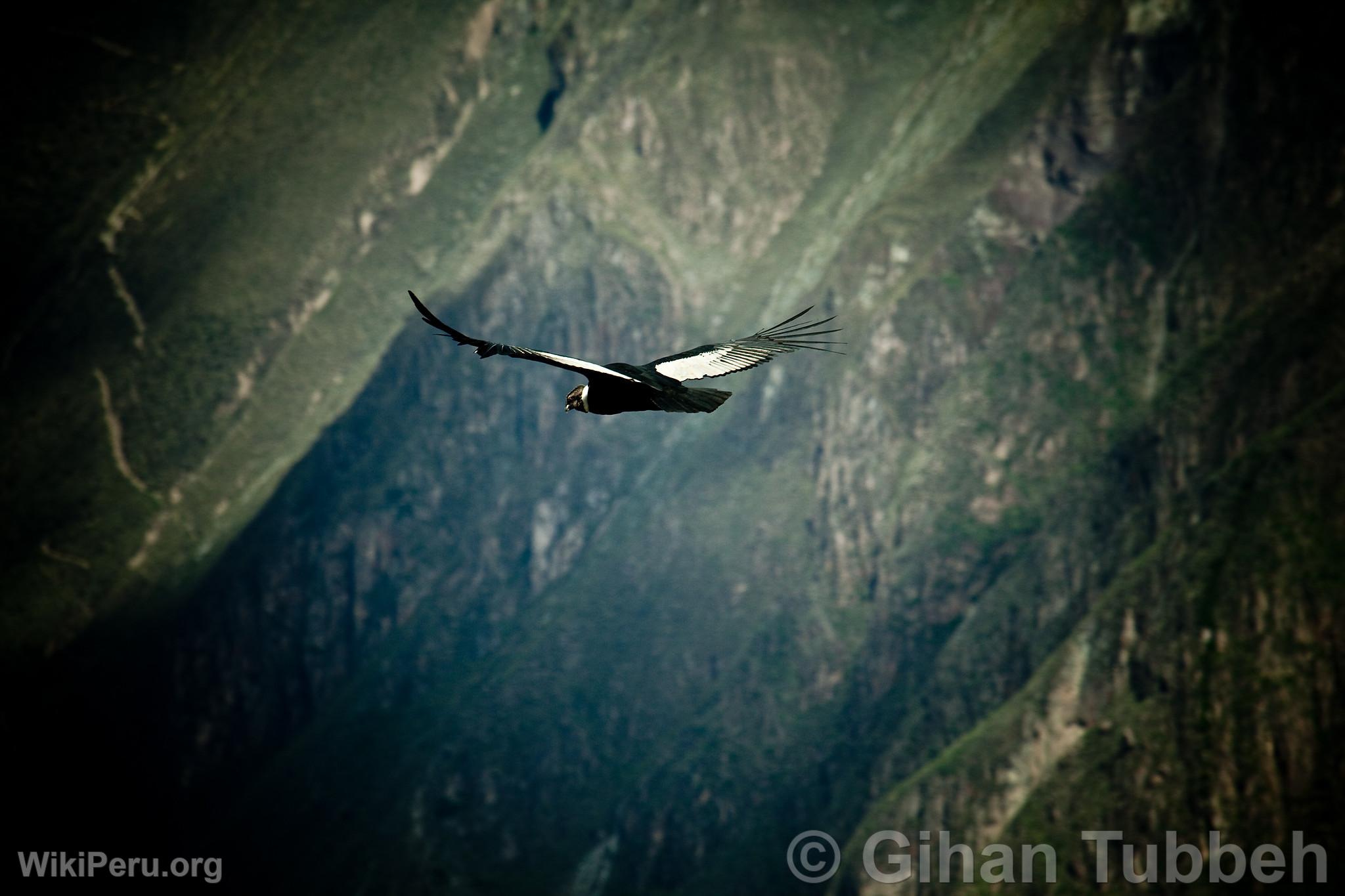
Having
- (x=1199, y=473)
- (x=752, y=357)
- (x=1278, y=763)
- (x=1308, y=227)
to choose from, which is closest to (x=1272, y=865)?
(x=1278, y=763)

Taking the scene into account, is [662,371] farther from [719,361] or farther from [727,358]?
[727,358]

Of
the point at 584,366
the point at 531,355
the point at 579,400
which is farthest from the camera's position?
the point at 579,400

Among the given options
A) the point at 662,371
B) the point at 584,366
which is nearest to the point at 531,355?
the point at 584,366

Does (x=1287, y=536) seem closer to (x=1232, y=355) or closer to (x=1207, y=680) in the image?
(x=1207, y=680)

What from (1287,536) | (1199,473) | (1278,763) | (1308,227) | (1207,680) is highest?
(1308,227)

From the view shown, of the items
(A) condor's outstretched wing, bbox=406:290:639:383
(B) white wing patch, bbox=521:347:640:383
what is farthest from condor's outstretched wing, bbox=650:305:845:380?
(A) condor's outstretched wing, bbox=406:290:639:383

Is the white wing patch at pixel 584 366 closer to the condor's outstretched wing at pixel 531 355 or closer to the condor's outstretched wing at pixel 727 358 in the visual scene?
the condor's outstretched wing at pixel 531 355

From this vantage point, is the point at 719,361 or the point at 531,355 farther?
the point at 719,361
